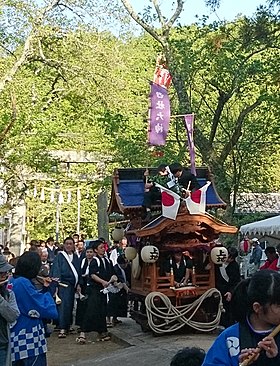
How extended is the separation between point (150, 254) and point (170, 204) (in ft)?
2.73

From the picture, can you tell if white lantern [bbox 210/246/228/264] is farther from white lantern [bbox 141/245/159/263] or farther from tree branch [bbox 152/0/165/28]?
tree branch [bbox 152/0/165/28]

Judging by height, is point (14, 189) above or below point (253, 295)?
above

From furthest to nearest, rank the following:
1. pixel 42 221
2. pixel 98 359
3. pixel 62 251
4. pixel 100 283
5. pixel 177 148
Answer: pixel 42 221
pixel 177 148
pixel 62 251
pixel 100 283
pixel 98 359

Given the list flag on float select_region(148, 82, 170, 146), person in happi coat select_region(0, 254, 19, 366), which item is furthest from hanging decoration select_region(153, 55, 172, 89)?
person in happi coat select_region(0, 254, 19, 366)

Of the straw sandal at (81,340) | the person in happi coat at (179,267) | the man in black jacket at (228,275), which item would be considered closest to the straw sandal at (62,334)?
the straw sandal at (81,340)

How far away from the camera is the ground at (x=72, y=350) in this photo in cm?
1034

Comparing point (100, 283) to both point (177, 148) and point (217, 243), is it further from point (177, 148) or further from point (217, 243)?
point (177, 148)

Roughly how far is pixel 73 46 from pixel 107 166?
4.48 meters

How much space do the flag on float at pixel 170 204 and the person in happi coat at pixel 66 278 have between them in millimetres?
2917

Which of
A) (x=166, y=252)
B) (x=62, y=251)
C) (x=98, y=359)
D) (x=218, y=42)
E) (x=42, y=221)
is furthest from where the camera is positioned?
(x=42, y=221)

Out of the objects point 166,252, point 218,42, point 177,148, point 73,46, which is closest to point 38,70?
point 73,46

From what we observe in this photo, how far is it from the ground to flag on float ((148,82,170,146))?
3768 millimetres

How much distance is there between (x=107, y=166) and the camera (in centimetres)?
2470

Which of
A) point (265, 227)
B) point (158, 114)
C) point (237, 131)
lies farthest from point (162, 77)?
point (265, 227)
